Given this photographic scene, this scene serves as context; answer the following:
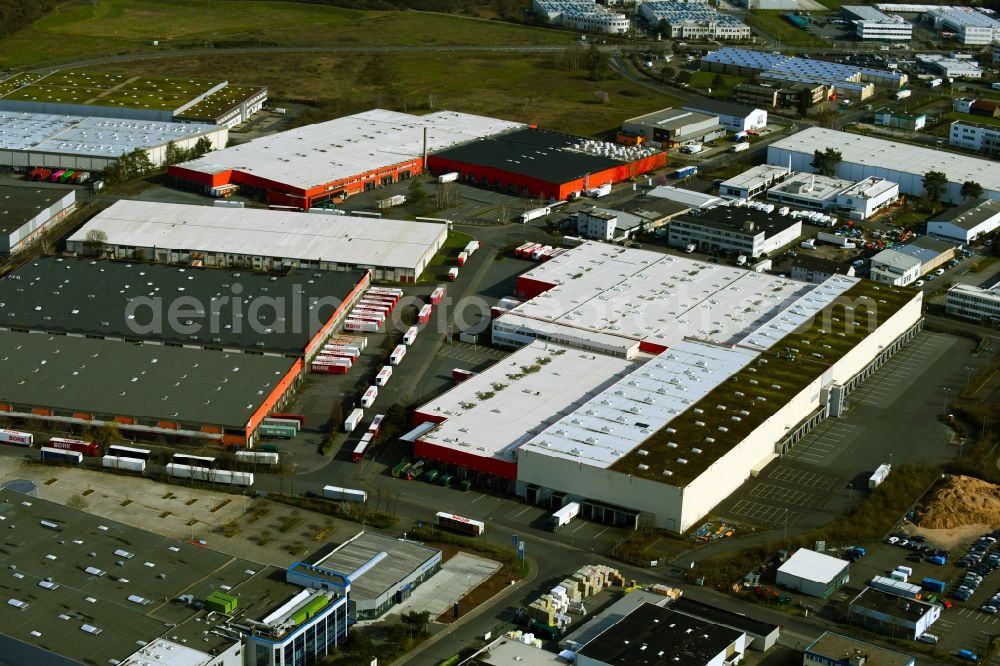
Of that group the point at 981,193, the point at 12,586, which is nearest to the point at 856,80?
the point at 981,193

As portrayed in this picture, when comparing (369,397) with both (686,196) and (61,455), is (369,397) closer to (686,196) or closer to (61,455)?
(61,455)

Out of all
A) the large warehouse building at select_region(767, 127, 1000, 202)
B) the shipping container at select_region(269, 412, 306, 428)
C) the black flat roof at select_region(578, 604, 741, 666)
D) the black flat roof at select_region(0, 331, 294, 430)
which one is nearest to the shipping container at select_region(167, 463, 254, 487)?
the black flat roof at select_region(0, 331, 294, 430)

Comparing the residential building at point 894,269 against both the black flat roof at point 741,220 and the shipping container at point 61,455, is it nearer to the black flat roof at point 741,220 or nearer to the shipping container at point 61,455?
the black flat roof at point 741,220

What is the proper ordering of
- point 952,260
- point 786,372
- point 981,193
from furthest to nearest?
1. point 981,193
2. point 952,260
3. point 786,372

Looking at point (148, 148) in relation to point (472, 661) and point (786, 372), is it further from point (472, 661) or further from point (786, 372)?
point (472, 661)

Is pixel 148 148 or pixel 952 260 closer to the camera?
pixel 952 260

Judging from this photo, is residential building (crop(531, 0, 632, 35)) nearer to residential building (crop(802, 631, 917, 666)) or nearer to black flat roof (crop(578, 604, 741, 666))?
black flat roof (crop(578, 604, 741, 666))
